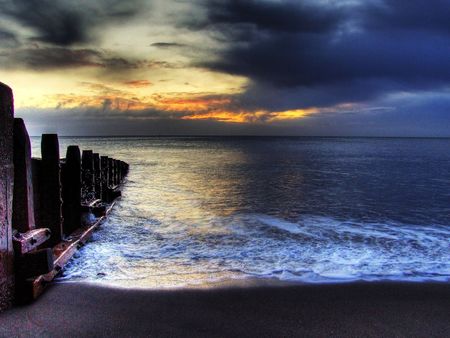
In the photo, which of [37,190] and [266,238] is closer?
[37,190]

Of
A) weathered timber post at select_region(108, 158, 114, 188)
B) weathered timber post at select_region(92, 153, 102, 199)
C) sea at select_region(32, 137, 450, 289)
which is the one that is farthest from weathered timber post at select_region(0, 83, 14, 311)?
weathered timber post at select_region(108, 158, 114, 188)

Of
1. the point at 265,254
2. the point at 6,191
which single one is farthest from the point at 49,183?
the point at 265,254

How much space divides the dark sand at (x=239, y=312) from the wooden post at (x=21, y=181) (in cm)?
96

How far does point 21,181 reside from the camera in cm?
468

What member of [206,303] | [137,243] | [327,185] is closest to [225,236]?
[137,243]

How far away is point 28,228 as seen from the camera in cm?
475

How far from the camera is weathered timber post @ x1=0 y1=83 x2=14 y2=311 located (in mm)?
4070

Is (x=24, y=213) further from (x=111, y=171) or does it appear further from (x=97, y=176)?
(x=111, y=171)

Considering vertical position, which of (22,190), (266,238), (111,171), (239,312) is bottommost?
(266,238)

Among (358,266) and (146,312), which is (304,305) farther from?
(358,266)

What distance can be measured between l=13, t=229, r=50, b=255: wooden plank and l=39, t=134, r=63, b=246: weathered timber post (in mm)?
1539

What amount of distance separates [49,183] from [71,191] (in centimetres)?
173

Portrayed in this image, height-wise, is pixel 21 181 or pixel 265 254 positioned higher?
pixel 21 181

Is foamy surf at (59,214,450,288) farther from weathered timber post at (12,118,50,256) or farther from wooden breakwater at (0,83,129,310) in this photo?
weathered timber post at (12,118,50,256)
